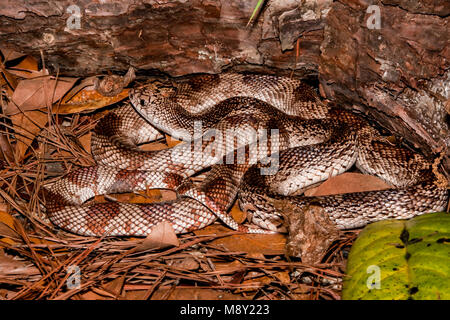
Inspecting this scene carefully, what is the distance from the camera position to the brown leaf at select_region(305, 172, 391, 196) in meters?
4.93

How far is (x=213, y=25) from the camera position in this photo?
5.29 m

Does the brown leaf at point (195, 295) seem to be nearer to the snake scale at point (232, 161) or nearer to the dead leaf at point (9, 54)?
the snake scale at point (232, 161)

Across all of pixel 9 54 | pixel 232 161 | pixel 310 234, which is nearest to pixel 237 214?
pixel 232 161

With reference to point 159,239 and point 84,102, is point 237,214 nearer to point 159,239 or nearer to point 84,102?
point 159,239

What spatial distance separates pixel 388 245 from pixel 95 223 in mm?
3116

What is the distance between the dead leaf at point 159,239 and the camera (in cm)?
392

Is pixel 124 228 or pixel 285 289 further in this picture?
pixel 124 228

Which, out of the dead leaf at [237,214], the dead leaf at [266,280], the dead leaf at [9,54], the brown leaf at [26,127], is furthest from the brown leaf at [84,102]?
the dead leaf at [266,280]

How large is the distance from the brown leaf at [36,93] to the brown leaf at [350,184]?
12.4 ft

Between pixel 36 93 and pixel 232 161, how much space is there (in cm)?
284

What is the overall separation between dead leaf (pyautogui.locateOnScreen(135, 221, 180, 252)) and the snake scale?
20.3 inches
